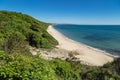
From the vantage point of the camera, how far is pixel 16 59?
8.03 metres

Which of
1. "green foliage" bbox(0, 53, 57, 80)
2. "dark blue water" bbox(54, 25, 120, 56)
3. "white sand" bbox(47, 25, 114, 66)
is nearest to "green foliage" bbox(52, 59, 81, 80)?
"green foliage" bbox(0, 53, 57, 80)

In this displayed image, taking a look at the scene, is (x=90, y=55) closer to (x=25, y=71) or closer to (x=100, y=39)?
(x=25, y=71)

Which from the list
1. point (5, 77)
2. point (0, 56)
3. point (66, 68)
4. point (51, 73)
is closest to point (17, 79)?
point (5, 77)

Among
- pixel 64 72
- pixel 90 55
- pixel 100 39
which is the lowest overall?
pixel 100 39

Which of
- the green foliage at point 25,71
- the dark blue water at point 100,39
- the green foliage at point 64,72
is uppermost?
the green foliage at point 25,71

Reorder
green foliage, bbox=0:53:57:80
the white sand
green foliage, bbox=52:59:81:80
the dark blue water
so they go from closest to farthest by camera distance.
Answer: green foliage, bbox=0:53:57:80 < green foliage, bbox=52:59:81:80 < the white sand < the dark blue water

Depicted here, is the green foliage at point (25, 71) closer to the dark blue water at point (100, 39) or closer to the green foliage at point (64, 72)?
the green foliage at point (64, 72)

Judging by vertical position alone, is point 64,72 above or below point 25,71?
below

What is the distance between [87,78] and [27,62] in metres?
6.56

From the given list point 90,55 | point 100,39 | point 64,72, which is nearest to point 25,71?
point 64,72

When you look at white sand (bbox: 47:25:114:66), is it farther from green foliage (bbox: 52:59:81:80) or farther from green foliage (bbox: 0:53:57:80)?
green foliage (bbox: 0:53:57:80)

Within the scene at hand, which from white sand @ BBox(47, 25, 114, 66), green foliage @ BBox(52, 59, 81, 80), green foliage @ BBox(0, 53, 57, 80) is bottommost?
white sand @ BBox(47, 25, 114, 66)

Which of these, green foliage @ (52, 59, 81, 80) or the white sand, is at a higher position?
green foliage @ (52, 59, 81, 80)

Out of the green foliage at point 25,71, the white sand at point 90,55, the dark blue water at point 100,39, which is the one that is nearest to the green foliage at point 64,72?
the green foliage at point 25,71
